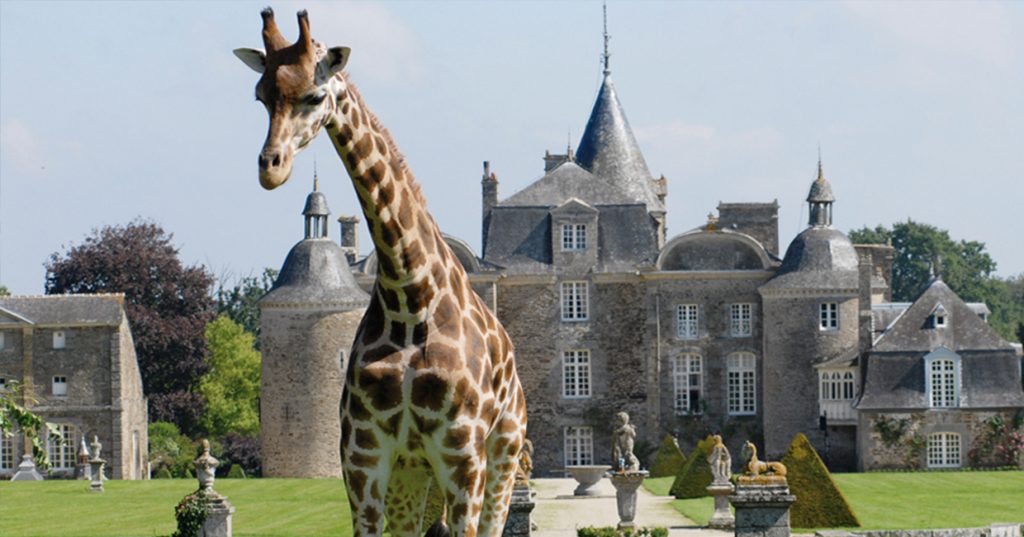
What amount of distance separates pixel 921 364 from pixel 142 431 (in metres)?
22.7

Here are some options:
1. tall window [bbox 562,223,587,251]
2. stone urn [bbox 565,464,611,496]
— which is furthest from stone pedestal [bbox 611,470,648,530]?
tall window [bbox 562,223,587,251]

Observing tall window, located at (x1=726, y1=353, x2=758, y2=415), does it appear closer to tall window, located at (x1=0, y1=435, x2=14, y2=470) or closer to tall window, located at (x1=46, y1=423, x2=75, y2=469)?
tall window, located at (x1=46, y1=423, x2=75, y2=469)

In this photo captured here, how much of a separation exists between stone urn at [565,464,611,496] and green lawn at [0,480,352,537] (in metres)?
4.76

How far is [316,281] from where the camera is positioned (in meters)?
52.3

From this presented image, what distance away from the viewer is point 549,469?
53844 millimetres

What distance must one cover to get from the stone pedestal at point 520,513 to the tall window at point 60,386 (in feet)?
109

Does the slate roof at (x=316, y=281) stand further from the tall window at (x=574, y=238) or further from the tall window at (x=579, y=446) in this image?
the tall window at (x=579, y=446)

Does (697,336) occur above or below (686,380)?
above

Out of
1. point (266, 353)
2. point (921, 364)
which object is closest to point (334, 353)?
point (266, 353)

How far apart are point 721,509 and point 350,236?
33.4m

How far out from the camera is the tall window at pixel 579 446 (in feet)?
178

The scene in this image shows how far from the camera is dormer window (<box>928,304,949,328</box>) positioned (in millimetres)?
51312

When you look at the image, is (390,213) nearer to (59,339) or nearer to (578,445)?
(578,445)

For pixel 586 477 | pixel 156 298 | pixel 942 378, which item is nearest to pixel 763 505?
pixel 586 477
